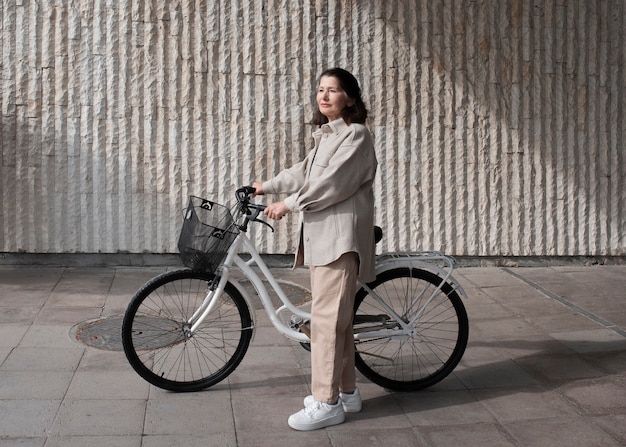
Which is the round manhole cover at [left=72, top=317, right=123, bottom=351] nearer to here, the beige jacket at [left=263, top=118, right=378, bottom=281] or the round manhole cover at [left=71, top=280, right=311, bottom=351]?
the round manhole cover at [left=71, top=280, right=311, bottom=351]

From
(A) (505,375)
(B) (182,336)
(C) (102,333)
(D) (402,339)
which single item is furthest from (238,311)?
(A) (505,375)

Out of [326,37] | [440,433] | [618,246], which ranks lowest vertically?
[440,433]

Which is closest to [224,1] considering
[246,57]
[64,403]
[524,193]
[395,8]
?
[246,57]

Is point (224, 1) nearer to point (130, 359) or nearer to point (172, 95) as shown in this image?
point (172, 95)

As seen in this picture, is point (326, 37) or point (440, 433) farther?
point (326, 37)

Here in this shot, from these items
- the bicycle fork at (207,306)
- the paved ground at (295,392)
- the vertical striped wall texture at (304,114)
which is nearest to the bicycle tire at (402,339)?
the paved ground at (295,392)

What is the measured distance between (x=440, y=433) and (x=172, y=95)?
4.91 metres

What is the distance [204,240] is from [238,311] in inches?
23.7

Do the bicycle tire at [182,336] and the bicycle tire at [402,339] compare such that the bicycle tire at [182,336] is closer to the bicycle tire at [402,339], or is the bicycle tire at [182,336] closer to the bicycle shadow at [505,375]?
the bicycle tire at [402,339]

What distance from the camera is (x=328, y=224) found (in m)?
5.09

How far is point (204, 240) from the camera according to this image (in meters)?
5.26

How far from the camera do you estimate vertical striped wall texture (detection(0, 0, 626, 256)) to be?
342 inches

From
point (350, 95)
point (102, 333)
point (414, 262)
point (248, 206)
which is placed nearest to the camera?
point (350, 95)

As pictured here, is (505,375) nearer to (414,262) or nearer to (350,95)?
(414,262)
